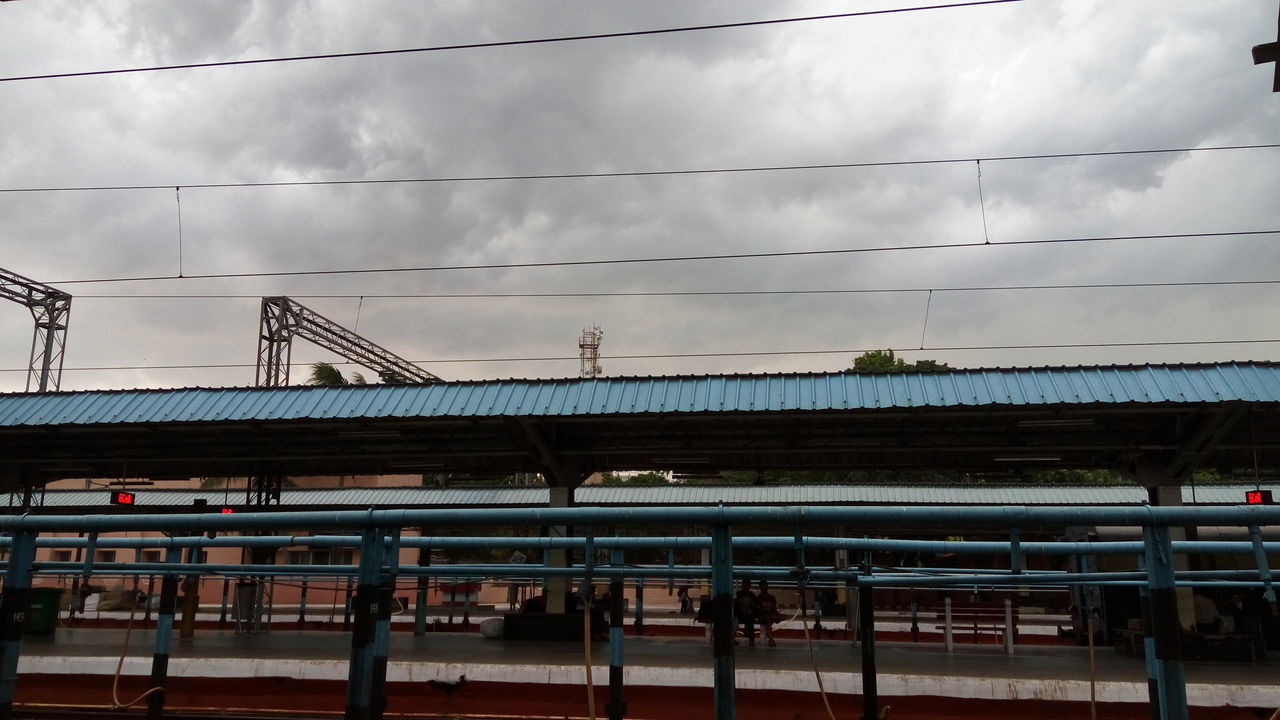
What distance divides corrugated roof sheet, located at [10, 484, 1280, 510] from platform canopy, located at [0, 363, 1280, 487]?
722 centimetres

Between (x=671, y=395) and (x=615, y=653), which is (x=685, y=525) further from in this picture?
(x=671, y=395)

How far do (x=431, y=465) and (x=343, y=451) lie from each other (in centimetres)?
205

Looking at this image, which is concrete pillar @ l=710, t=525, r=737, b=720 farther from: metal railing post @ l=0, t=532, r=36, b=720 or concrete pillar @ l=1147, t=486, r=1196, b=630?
concrete pillar @ l=1147, t=486, r=1196, b=630

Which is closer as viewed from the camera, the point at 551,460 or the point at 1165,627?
the point at 1165,627

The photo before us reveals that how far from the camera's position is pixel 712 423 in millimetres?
14773

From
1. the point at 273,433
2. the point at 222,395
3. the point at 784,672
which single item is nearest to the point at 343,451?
the point at 273,433

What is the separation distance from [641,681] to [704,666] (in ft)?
2.47

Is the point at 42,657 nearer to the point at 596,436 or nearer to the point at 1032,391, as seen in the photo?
the point at 596,436

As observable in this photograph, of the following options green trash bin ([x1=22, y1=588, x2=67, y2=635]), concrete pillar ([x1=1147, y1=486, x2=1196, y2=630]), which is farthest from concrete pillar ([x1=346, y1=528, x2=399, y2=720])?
green trash bin ([x1=22, y1=588, x2=67, y2=635])

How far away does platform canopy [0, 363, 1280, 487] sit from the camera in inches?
498

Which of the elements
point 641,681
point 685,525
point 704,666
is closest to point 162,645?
point 685,525

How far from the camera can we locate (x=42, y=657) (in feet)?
35.3

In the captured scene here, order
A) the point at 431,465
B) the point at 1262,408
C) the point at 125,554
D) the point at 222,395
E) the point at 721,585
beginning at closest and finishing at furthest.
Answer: the point at 721,585 → the point at 1262,408 → the point at 222,395 → the point at 431,465 → the point at 125,554

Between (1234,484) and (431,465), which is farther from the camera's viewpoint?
(1234,484)
